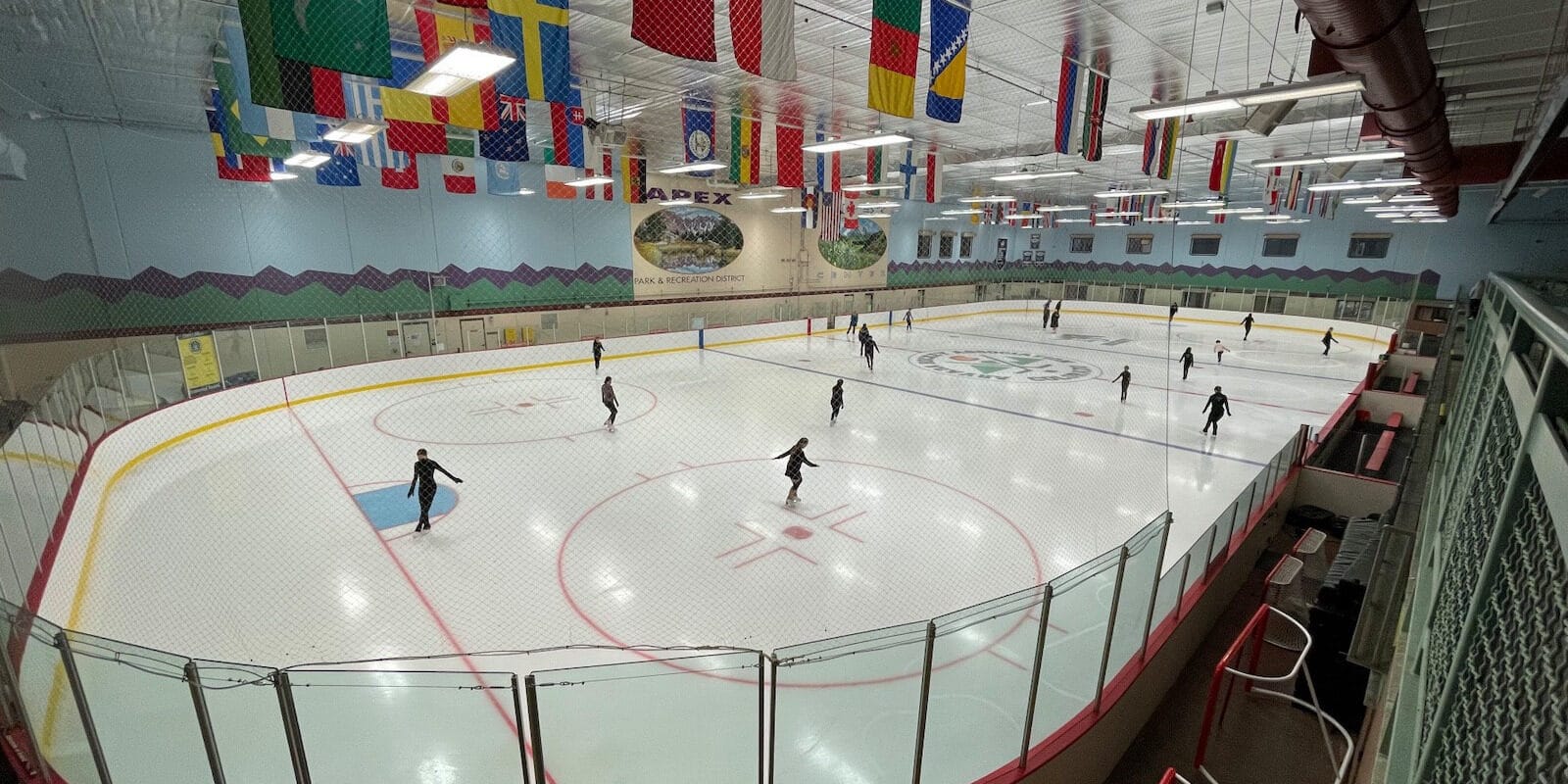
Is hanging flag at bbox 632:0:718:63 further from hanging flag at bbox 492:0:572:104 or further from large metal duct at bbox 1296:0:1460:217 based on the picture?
large metal duct at bbox 1296:0:1460:217

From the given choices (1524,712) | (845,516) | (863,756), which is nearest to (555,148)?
(845,516)

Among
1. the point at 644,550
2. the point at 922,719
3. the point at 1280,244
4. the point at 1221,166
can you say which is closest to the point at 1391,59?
the point at 922,719

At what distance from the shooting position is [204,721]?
2.56 m

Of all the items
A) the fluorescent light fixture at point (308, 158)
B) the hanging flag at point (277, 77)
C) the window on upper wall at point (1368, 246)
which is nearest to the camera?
the hanging flag at point (277, 77)

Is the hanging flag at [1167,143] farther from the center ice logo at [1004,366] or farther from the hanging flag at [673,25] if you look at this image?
the hanging flag at [673,25]

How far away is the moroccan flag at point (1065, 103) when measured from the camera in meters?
9.08

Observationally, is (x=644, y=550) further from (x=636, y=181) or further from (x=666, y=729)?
(x=636, y=181)

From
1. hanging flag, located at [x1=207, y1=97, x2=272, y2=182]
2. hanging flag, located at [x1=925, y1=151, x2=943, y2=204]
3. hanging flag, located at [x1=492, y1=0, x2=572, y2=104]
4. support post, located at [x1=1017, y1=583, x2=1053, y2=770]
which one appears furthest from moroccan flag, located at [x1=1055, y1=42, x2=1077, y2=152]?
hanging flag, located at [x1=207, y1=97, x2=272, y2=182]

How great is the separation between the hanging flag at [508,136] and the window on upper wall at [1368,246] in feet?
117

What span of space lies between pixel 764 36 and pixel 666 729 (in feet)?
16.4

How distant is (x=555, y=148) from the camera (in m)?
10.2

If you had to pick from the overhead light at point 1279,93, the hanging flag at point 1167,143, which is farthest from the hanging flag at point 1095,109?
the overhead light at point 1279,93

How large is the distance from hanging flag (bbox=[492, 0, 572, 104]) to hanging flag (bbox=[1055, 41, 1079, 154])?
687 centimetres

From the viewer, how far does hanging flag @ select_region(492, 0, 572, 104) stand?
524cm
